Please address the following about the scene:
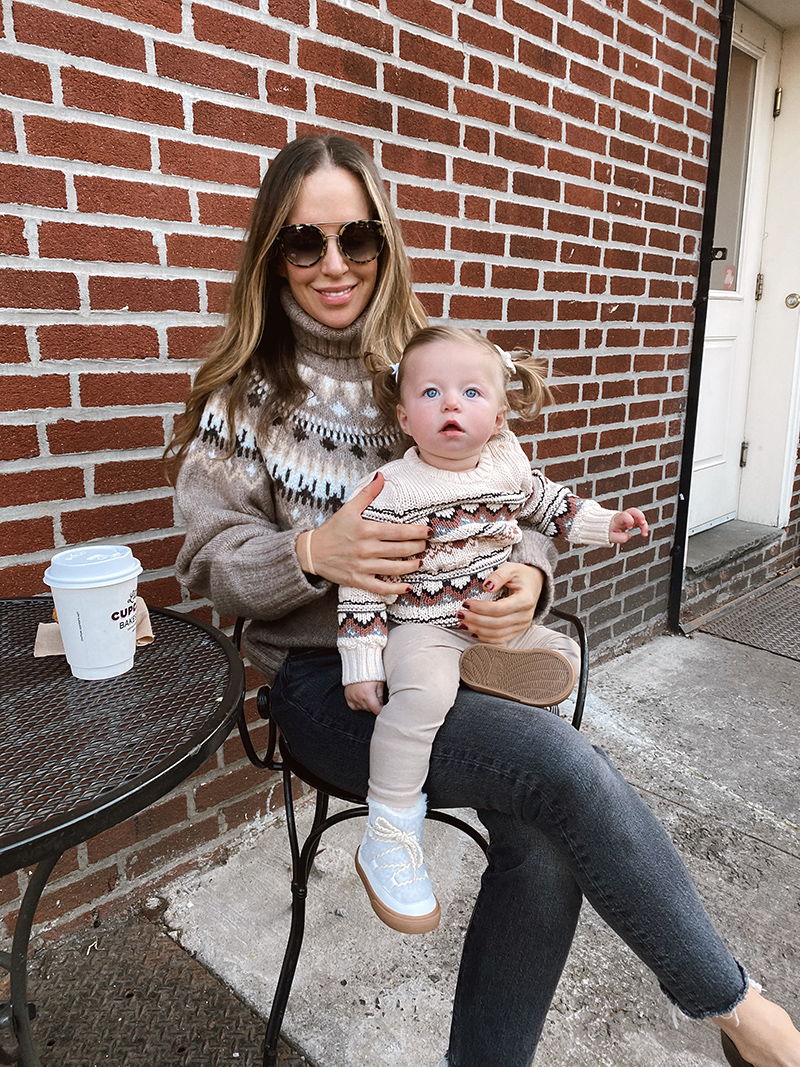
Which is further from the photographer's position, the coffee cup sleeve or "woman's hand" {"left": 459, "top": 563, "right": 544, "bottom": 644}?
"woman's hand" {"left": 459, "top": 563, "right": 544, "bottom": 644}

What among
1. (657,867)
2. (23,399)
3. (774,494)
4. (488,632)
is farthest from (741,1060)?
(774,494)

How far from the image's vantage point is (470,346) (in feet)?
4.75

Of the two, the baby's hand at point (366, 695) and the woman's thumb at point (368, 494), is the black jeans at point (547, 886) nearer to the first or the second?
the baby's hand at point (366, 695)

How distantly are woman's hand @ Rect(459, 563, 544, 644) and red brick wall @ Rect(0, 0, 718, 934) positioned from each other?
2.71 feet

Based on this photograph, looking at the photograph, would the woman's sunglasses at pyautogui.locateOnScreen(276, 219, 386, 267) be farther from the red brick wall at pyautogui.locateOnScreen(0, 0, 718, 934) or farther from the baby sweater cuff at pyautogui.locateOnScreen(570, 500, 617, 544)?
the baby sweater cuff at pyautogui.locateOnScreen(570, 500, 617, 544)

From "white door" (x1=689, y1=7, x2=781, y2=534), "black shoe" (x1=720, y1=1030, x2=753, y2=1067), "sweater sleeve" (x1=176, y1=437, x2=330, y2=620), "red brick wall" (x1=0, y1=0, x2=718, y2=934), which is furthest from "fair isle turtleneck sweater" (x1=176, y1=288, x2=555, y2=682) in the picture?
"white door" (x1=689, y1=7, x2=781, y2=534)

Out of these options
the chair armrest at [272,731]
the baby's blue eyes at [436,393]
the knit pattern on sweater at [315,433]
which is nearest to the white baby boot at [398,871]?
the chair armrest at [272,731]

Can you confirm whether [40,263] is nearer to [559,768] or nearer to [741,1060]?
[559,768]

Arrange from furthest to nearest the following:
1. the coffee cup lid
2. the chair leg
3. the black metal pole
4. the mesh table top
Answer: the black metal pole < the chair leg < the coffee cup lid < the mesh table top

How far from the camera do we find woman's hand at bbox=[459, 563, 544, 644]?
1461mm

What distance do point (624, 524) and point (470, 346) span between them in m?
0.50

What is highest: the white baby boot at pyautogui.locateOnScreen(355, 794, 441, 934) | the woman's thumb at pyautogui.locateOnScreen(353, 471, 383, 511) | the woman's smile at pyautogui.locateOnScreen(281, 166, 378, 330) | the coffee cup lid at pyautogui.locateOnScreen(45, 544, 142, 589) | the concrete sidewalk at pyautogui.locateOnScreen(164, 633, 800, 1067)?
the woman's smile at pyautogui.locateOnScreen(281, 166, 378, 330)

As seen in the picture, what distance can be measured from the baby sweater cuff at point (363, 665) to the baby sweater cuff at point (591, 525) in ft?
1.84

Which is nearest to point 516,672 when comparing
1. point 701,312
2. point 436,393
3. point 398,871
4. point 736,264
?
point 398,871
